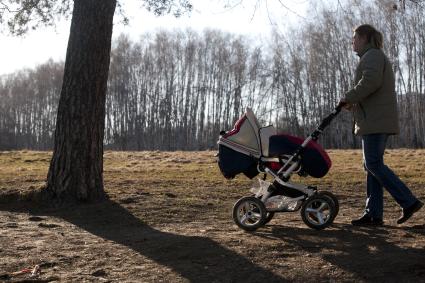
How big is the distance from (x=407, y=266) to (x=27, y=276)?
2682 millimetres

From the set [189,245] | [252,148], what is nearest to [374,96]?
[252,148]

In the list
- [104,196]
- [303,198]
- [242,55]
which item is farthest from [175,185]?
[242,55]

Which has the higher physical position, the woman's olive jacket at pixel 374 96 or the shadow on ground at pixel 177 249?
the woman's olive jacket at pixel 374 96

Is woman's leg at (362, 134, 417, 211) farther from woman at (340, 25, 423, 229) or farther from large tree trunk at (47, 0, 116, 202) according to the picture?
large tree trunk at (47, 0, 116, 202)

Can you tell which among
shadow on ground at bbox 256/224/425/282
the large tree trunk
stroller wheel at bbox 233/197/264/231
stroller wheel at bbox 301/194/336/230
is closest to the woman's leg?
shadow on ground at bbox 256/224/425/282

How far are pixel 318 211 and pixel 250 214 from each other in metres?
0.66

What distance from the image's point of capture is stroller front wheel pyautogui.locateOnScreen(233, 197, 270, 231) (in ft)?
17.1

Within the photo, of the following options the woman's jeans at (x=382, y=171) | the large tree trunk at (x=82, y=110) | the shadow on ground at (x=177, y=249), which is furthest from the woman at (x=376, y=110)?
the large tree trunk at (x=82, y=110)

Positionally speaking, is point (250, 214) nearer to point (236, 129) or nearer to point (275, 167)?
point (275, 167)

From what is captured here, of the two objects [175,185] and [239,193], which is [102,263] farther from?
[175,185]

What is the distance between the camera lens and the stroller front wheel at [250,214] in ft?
17.1

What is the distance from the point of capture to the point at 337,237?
474cm

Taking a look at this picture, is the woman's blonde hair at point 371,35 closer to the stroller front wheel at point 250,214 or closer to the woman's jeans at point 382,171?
the woman's jeans at point 382,171

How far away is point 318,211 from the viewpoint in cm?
516
